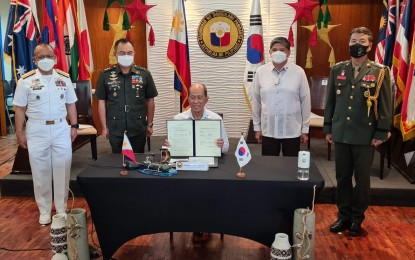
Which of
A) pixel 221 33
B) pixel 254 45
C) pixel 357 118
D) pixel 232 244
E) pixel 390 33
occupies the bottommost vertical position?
pixel 232 244

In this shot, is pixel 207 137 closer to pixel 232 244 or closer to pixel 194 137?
pixel 194 137

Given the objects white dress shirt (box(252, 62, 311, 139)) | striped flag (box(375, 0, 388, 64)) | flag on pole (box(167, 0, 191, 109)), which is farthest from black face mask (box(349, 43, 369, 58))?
flag on pole (box(167, 0, 191, 109))

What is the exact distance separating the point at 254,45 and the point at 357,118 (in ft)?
7.53

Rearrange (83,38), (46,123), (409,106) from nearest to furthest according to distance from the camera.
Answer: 1. (46,123)
2. (409,106)
3. (83,38)

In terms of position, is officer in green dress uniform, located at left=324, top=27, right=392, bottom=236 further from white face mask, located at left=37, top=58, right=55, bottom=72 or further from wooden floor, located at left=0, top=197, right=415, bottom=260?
white face mask, located at left=37, top=58, right=55, bottom=72

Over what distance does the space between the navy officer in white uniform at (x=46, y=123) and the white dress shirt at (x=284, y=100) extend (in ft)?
5.04

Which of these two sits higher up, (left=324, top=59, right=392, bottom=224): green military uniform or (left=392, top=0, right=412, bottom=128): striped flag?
(left=392, top=0, right=412, bottom=128): striped flag

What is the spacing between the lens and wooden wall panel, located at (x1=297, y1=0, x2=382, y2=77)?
5.56 meters

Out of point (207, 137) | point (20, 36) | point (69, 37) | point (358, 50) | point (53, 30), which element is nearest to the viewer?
point (207, 137)

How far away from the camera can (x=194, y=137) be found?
251 cm

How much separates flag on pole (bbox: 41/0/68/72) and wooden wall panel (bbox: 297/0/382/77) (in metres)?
3.12

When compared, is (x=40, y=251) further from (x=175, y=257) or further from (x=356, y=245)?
(x=356, y=245)

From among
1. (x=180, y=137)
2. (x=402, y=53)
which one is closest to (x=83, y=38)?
(x=180, y=137)

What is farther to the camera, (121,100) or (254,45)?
(254,45)
